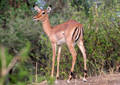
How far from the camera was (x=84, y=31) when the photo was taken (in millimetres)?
7590

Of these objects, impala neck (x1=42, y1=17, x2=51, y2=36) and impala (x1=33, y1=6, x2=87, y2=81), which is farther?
impala neck (x1=42, y1=17, x2=51, y2=36)

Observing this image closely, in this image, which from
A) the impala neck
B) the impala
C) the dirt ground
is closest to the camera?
the dirt ground

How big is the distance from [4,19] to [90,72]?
4.14 m

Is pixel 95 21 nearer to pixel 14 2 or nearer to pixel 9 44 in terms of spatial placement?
pixel 9 44

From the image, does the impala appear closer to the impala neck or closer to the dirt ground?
the impala neck

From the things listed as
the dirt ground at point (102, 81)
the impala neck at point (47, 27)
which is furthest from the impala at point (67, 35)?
the dirt ground at point (102, 81)

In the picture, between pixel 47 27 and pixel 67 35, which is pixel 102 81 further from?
pixel 47 27

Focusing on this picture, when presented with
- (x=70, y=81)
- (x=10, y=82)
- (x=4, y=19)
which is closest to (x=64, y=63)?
(x=70, y=81)

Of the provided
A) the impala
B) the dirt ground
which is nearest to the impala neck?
the impala

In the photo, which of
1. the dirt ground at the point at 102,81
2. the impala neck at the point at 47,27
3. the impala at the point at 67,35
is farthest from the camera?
the impala neck at the point at 47,27

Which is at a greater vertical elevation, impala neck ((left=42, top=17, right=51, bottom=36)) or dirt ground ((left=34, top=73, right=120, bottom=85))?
impala neck ((left=42, top=17, right=51, bottom=36))

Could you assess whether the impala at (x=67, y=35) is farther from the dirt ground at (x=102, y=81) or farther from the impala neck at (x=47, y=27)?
the dirt ground at (x=102, y=81)

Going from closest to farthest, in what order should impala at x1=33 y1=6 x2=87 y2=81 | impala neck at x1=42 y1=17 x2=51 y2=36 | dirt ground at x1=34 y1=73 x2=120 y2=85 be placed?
dirt ground at x1=34 y1=73 x2=120 y2=85 → impala at x1=33 y1=6 x2=87 y2=81 → impala neck at x1=42 y1=17 x2=51 y2=36

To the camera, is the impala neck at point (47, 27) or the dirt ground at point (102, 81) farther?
the impala neck at point (47, 27)
